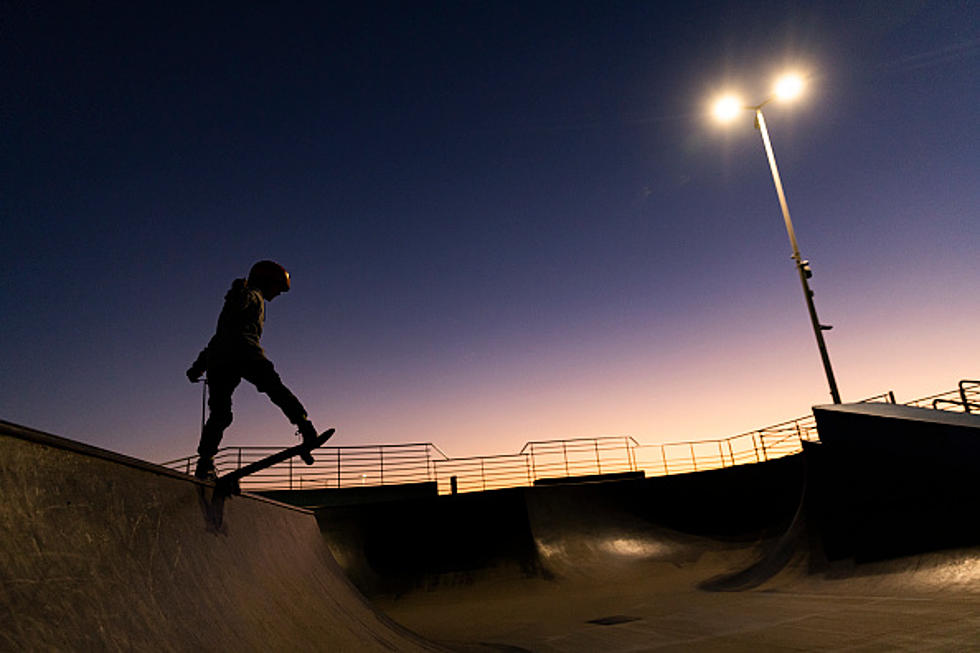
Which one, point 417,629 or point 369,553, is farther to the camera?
point 369,553

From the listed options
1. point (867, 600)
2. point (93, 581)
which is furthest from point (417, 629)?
point (93, 581)

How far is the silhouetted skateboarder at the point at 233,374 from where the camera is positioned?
11.7 ft

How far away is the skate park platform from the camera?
167 centimetres

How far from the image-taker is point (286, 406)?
11.9 feet

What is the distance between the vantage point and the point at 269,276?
4.12m

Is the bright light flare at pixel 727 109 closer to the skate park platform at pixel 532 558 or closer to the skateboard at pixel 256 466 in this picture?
the skate park platform at pixel 532 558

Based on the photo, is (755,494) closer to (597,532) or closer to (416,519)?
(597,532)

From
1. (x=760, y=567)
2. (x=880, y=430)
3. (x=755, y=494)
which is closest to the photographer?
(x=880, y=430)

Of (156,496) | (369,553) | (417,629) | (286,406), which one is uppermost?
(286,406)

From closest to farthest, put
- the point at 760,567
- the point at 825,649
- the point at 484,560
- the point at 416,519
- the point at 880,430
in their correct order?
the point at 825,649 < the point at 880,430 < the point at 760,567 < the point at 484,560 < the point at 416,519

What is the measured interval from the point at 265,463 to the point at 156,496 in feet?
3.37

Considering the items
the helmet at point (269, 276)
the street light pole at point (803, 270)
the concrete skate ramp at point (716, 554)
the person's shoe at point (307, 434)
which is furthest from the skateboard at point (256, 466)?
the street light pole at point (803, 270)

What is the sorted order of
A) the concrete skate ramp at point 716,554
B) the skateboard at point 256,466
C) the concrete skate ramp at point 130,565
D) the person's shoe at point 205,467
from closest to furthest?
the concrete skate ramp at point 130,565, the skateboard at point 256,466, the person's shoe at point 205,467, the concrete skate ramp at point 716,554

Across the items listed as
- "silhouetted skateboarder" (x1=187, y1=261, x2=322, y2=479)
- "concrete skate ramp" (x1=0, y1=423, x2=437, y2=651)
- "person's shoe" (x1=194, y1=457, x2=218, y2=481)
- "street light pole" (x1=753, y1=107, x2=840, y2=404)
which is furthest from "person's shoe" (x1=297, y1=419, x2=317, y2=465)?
"street light pole" (x1=753, y1=107, x2=840, y2=404)
